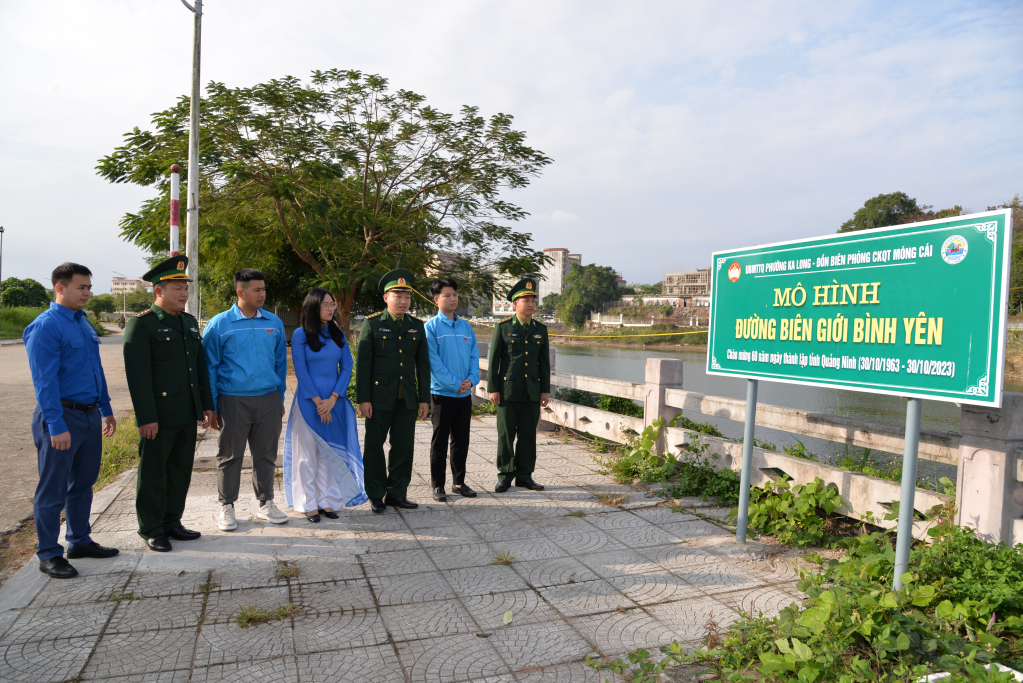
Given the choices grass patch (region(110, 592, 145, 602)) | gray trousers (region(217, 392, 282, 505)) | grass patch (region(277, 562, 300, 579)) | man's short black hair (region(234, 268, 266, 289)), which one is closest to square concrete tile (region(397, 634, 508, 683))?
grass patch (region(277, 562, 300, 579))

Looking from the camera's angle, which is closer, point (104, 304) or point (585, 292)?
point (585, 292)

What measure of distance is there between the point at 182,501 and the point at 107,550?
0.47m

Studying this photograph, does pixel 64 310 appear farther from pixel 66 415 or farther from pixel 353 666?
pixel 353 666

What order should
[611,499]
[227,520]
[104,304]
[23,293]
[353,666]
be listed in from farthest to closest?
[104,304], [23,293], [611,499], [227,520], [353,666]

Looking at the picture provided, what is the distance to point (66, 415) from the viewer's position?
139 inches

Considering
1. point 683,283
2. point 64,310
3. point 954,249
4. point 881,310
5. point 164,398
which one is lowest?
point 164,398

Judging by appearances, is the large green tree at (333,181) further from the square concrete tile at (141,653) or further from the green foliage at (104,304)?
the green foliage at (104,304)

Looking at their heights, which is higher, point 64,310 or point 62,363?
point 64,310

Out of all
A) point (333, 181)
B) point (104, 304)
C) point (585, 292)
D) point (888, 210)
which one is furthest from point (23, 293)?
point (888, 210)

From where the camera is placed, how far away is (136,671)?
8.28ft

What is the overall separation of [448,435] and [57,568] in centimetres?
264

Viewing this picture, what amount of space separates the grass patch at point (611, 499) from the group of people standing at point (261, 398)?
0.60 meters

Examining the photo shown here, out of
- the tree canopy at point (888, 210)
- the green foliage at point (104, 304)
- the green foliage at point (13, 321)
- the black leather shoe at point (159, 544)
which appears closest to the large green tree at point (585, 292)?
the tree canopy at point (888, 210)

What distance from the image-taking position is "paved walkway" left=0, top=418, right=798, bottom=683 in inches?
103
